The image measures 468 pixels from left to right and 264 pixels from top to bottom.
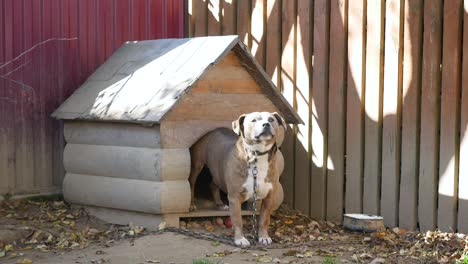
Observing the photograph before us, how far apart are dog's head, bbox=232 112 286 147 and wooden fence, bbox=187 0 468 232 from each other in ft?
4.33

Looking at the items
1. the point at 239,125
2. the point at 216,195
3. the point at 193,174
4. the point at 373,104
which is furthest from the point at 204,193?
the point at 373,104

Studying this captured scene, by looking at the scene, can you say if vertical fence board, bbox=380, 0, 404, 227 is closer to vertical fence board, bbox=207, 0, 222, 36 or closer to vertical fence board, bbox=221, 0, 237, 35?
vertical fence board, bbox=221, 0, 237, 35

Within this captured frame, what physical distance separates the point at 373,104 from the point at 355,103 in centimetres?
25

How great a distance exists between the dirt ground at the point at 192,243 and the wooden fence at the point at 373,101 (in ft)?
1.32

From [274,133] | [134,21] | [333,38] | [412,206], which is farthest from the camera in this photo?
[134,21]

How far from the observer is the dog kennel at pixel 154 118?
321 inches

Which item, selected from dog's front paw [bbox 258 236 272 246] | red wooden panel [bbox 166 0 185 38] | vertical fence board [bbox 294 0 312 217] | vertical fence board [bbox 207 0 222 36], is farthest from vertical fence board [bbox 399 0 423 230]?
red wooden panel [bbox 166 0 185 38]

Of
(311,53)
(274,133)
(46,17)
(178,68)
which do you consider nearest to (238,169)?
(274,133)

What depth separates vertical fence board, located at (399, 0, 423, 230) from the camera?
8250 mm

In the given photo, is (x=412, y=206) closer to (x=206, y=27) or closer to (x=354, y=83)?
(x=354, y=83)

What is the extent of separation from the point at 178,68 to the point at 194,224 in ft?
5.52

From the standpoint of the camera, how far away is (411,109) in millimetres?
8281

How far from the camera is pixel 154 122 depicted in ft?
26.1

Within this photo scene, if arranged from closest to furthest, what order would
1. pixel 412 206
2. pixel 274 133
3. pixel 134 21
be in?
pixel 274 133 < pixel 412 206 < pixel 134 21
